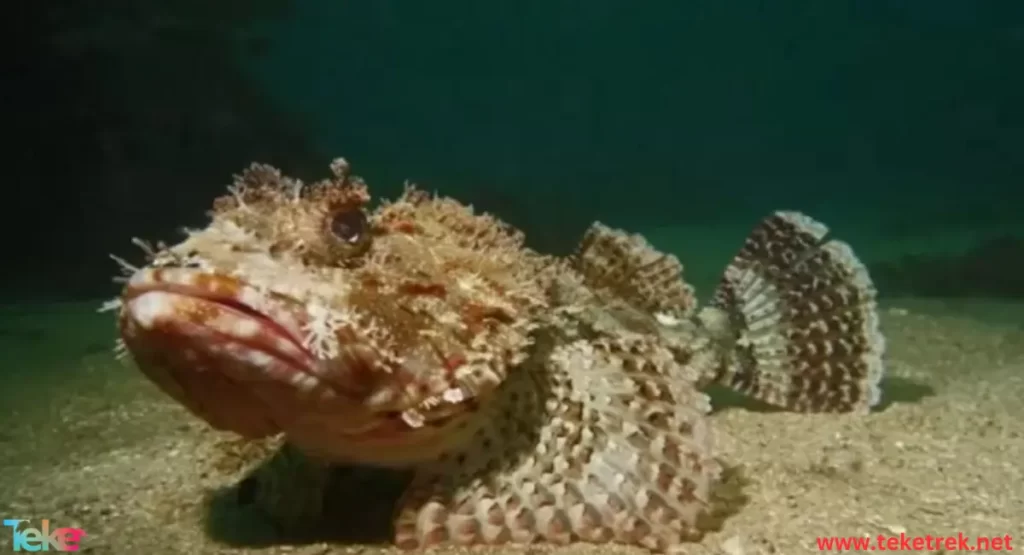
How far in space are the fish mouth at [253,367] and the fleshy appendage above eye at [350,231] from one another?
35 cm

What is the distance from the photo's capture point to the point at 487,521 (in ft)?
10.4

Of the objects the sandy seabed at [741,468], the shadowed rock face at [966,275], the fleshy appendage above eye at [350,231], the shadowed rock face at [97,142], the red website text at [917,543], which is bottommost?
the red website text at [917,543]

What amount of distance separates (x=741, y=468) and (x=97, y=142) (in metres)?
9.51

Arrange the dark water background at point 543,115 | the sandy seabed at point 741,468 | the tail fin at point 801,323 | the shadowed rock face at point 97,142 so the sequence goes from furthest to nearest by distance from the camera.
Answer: the dark water background at point 543,115 < the shadowed rock face at point 97,142 < the tail fin at point 801,323 < the sandy seabed at point 741,468

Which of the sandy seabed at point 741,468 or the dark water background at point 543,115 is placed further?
the dark water background at point 543,115

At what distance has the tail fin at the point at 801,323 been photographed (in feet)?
16.5

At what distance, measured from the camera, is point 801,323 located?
519 centimetres

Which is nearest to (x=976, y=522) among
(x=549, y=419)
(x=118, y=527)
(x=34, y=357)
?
(x=549, y=419)

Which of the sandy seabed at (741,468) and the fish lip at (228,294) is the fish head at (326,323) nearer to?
the fish lip at (228,294)

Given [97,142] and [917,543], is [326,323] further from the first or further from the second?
[97,142]

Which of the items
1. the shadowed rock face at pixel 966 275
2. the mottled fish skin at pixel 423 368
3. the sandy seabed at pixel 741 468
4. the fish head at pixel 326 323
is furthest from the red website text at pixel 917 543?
the shadowed rock face at pixel 966 275

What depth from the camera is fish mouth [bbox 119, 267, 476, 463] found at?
2.71m

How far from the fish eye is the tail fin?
2.55 metres

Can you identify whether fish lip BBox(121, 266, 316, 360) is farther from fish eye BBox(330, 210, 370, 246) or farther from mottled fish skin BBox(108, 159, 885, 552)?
fish eye BBox(330, 210, 370, 246)
